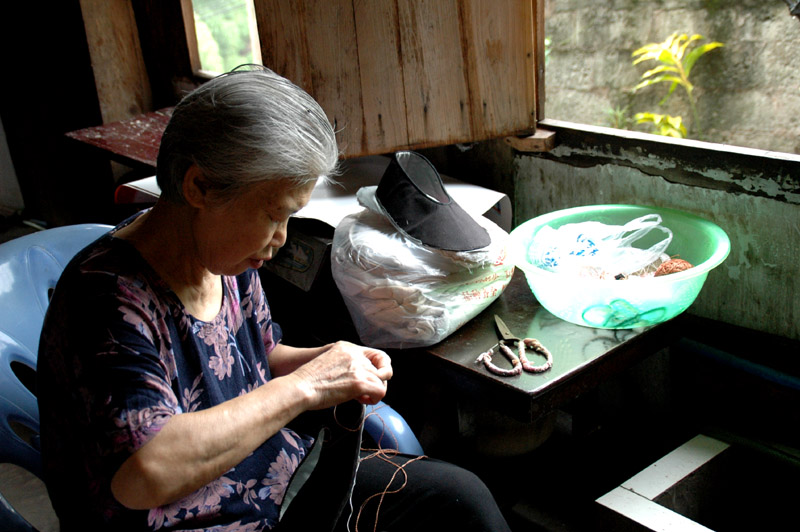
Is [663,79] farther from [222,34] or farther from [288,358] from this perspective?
[222,34]

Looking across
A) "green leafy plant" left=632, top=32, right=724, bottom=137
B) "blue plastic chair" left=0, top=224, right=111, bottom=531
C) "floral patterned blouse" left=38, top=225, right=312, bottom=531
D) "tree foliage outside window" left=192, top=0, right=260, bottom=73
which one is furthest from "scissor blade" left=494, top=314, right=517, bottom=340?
"tree foliage outside window" left=192, top=0, right=260, bottom=73

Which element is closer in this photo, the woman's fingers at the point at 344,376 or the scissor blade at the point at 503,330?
the woman's fingers at the point at 344,376

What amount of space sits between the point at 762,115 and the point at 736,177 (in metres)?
1.29

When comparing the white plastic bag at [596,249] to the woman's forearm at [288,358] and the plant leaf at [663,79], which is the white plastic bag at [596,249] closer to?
the woman's forearm at [288,358]

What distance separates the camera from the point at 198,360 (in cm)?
138

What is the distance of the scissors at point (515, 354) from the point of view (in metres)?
1.69

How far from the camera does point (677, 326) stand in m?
2.01

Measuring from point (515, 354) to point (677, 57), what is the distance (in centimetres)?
207

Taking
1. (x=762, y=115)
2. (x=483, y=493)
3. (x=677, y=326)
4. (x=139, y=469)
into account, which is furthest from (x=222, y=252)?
(x=762, y=115)

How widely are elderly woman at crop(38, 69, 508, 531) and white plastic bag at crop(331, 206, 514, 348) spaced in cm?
33

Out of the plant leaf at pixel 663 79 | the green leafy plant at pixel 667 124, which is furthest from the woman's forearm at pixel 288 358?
the plant leaf at pixel 663 79

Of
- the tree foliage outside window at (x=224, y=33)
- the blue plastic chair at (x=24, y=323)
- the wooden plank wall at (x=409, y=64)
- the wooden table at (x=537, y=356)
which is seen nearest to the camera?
the blue plastic chair at (x=24, y=323)

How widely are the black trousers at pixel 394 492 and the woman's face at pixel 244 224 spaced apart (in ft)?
1.42

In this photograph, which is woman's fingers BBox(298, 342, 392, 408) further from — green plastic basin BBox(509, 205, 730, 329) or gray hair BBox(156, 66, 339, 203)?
green plastic basin BBox(509, 205, 730, 329)
